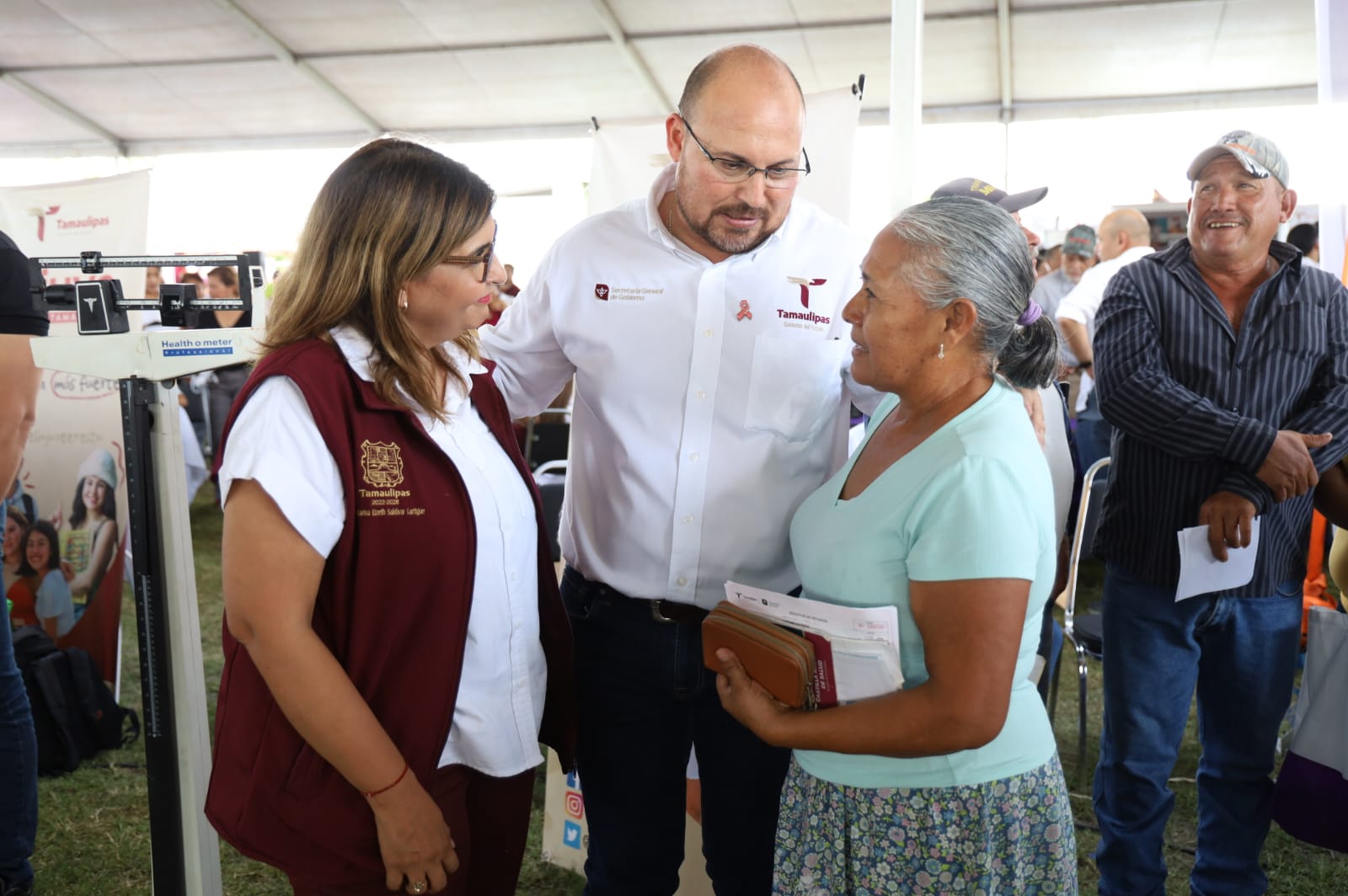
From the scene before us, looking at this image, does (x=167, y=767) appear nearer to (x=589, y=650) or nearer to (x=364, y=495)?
(x=589, y=650)

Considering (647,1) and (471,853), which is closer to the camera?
(471,853)

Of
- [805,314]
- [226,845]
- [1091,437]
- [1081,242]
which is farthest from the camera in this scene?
[1081,242]

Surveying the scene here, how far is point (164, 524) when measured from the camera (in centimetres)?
176

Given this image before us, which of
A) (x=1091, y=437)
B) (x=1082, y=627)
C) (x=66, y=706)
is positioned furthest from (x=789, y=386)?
(x=1091, y=437)

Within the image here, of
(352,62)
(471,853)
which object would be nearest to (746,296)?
(471,853)

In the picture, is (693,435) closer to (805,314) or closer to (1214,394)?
(805,314)

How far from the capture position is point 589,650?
176 cm

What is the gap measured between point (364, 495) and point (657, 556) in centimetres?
60

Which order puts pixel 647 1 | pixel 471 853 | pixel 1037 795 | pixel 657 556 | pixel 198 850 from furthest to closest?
pixel 647 1
pixel 198 850
pixel 657 556
pixel 471 853
pixel 1037 795

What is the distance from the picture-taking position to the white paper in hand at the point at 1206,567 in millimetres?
2127

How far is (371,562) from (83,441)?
3.53m

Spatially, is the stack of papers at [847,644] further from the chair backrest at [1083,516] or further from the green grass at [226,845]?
the chair backrest at [1083,516]

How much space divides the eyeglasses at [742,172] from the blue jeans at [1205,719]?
4.24 ft

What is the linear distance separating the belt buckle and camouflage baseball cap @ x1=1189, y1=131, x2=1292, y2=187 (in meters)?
1.65
